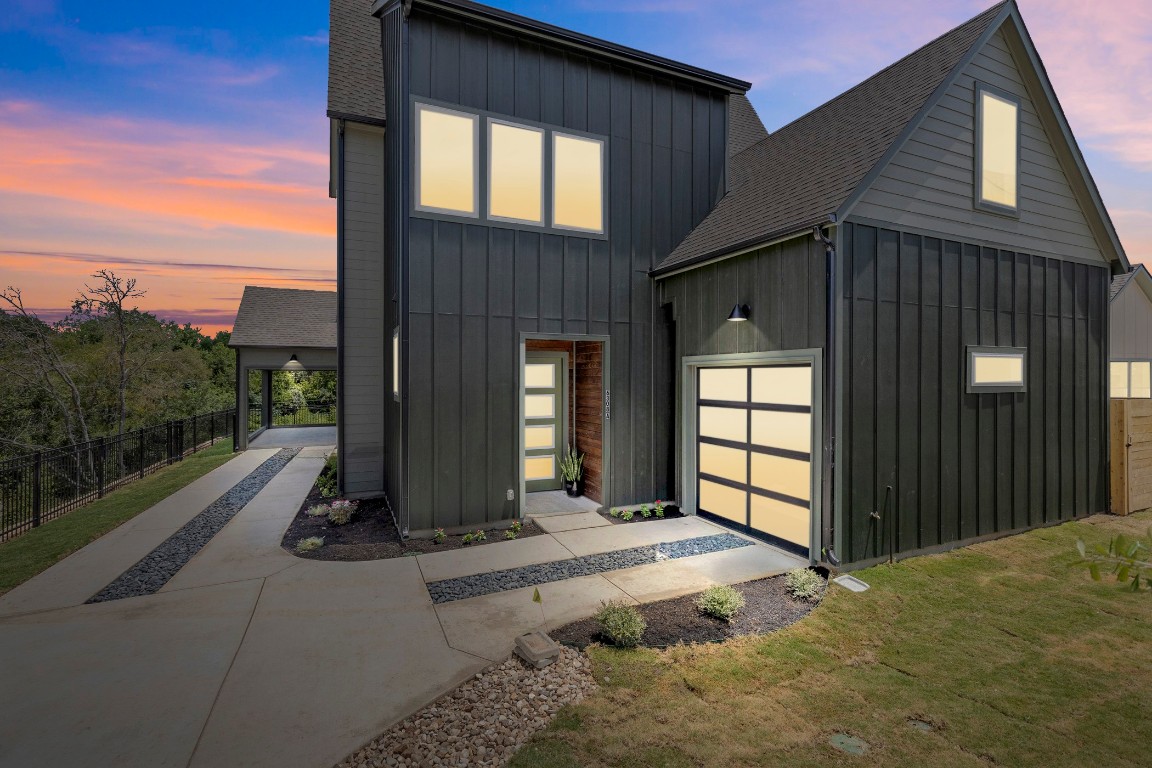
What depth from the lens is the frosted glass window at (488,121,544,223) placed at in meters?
6.85

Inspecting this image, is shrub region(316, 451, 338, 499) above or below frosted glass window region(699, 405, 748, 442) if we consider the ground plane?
below

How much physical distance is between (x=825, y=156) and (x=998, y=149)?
218 centimetres

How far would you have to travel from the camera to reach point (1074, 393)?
7207mm

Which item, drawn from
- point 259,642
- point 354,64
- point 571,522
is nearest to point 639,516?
point 571,522

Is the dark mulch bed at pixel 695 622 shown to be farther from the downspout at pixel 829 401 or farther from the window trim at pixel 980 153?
the window trim at pixel 980 153

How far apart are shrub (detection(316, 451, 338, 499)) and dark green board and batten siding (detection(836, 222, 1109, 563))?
819 centimetres

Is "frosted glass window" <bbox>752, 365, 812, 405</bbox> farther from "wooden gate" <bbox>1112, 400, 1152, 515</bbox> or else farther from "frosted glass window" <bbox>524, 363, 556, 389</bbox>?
"wooden gate" <bbox>1112, 400, 1152, 515</bbox>

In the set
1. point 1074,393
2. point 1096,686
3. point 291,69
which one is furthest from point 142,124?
point 1074,393

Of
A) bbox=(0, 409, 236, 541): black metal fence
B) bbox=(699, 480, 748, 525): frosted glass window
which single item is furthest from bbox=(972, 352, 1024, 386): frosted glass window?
bbox=(0, 409, 236, 541): black metal fence

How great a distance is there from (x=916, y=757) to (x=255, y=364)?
16693 mm

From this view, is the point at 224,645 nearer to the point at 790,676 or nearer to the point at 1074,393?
the point at 790,676

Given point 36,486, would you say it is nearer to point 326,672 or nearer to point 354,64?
point 326,672

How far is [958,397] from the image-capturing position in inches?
240

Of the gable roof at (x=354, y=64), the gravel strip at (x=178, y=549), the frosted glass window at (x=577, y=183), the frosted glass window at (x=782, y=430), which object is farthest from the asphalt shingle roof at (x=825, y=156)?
the gravel strip at (x=178, y=549)
